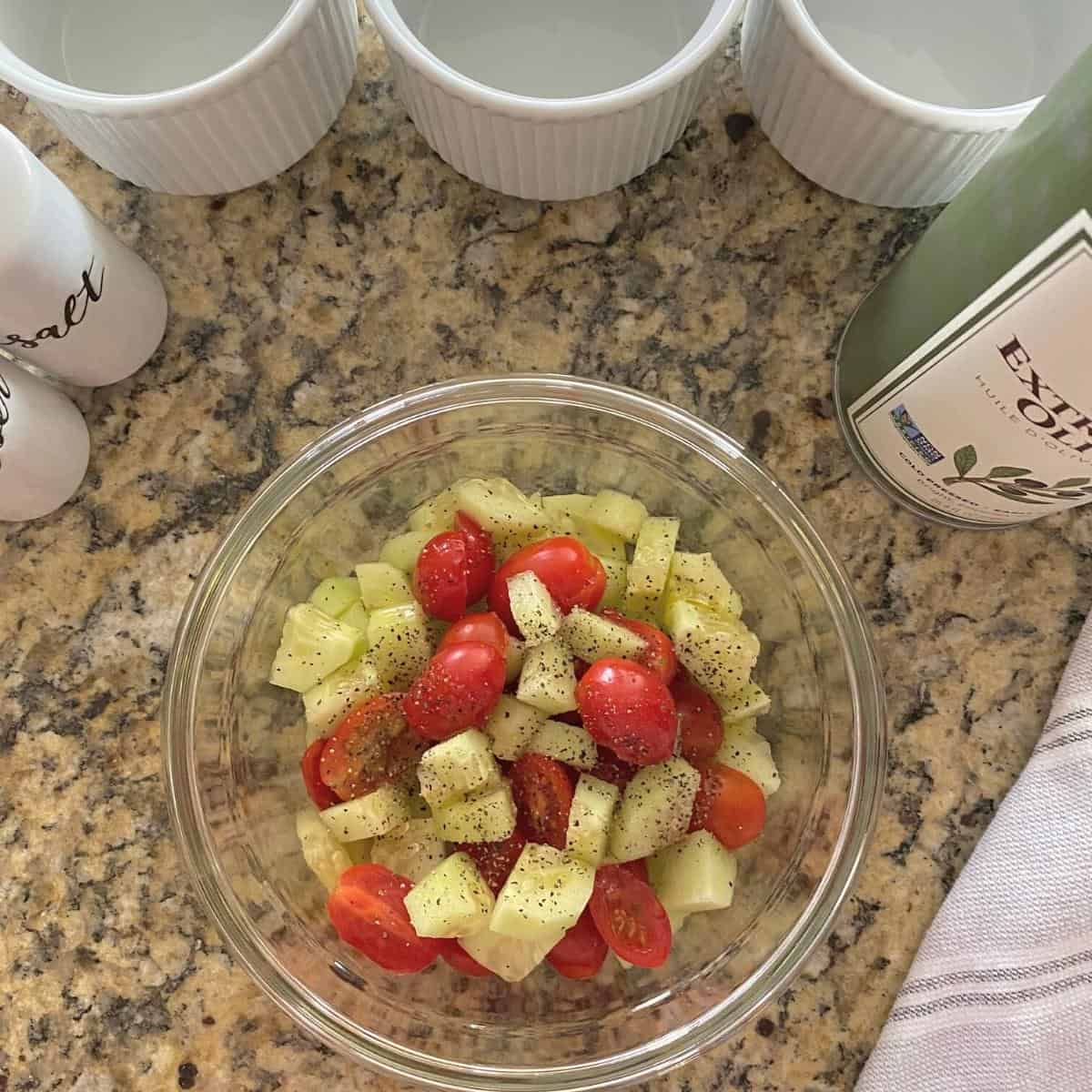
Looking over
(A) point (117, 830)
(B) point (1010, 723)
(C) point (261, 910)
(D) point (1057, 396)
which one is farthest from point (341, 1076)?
(D) point (1057, 396)

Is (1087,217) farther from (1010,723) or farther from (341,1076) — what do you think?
(341,1076)

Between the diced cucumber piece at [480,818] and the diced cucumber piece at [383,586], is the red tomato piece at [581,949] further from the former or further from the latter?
the diced cucumber piece at [383,586]

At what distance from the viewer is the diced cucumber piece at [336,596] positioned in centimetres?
86

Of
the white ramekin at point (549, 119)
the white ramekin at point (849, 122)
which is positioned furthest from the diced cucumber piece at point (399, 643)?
the white ramekin at point (849, 122)

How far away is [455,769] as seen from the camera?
766 mm

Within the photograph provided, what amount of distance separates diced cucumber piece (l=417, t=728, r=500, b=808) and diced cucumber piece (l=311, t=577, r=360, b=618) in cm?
15

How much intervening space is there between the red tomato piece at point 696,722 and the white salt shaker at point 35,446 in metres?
0.52

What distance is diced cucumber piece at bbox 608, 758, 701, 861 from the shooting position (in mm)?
775

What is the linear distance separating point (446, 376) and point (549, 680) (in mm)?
305

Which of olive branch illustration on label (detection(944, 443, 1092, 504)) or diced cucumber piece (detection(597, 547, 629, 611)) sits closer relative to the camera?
olive branch illustration on label (detection(944, 443, 1092, 504))

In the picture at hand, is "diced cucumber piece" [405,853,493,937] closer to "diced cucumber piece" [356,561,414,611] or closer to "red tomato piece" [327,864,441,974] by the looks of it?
"red tomato piece" [327,864,441,974]

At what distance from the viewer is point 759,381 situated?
949mm

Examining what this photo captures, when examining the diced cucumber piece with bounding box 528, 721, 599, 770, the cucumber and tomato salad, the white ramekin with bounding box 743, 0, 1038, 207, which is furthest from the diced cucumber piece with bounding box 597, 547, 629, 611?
the white ramekin with bounding box 743, 0, 1038, 207

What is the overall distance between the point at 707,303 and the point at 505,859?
1.60 ft
